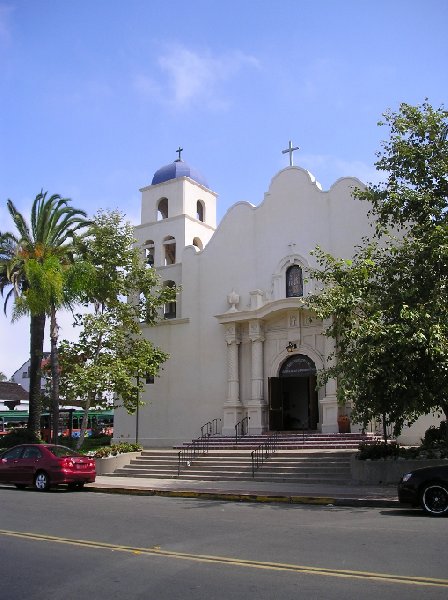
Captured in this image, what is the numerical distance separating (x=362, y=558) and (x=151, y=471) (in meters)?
15.8

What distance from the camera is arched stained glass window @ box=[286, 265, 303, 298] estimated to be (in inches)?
1100

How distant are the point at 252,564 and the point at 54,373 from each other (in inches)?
860

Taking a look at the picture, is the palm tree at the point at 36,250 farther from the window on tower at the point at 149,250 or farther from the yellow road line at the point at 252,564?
the yellow road line at the point at 252,564

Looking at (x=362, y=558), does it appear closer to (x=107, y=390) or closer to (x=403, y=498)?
(x=403, y=498)

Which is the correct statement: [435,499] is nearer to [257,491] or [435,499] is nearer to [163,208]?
[257,491]

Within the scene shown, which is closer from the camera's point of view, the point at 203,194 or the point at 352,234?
the point at 352,234

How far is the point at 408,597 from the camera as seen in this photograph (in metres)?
6.14

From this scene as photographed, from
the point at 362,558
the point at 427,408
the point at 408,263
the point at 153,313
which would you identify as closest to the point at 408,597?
the point at 362,558

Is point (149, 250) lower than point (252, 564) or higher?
higher

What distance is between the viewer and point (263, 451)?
76.9 feet

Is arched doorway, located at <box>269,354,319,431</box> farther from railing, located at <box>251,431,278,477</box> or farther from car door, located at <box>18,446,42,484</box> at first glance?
car door, located at <box>18,446,42,484</box>

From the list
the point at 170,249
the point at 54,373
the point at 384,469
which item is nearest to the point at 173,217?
the point at 170,249

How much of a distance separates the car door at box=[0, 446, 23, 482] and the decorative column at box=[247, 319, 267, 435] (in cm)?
1095

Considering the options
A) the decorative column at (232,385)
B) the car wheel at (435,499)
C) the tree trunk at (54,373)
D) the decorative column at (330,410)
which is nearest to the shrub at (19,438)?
the tree trunk at (54,373)
